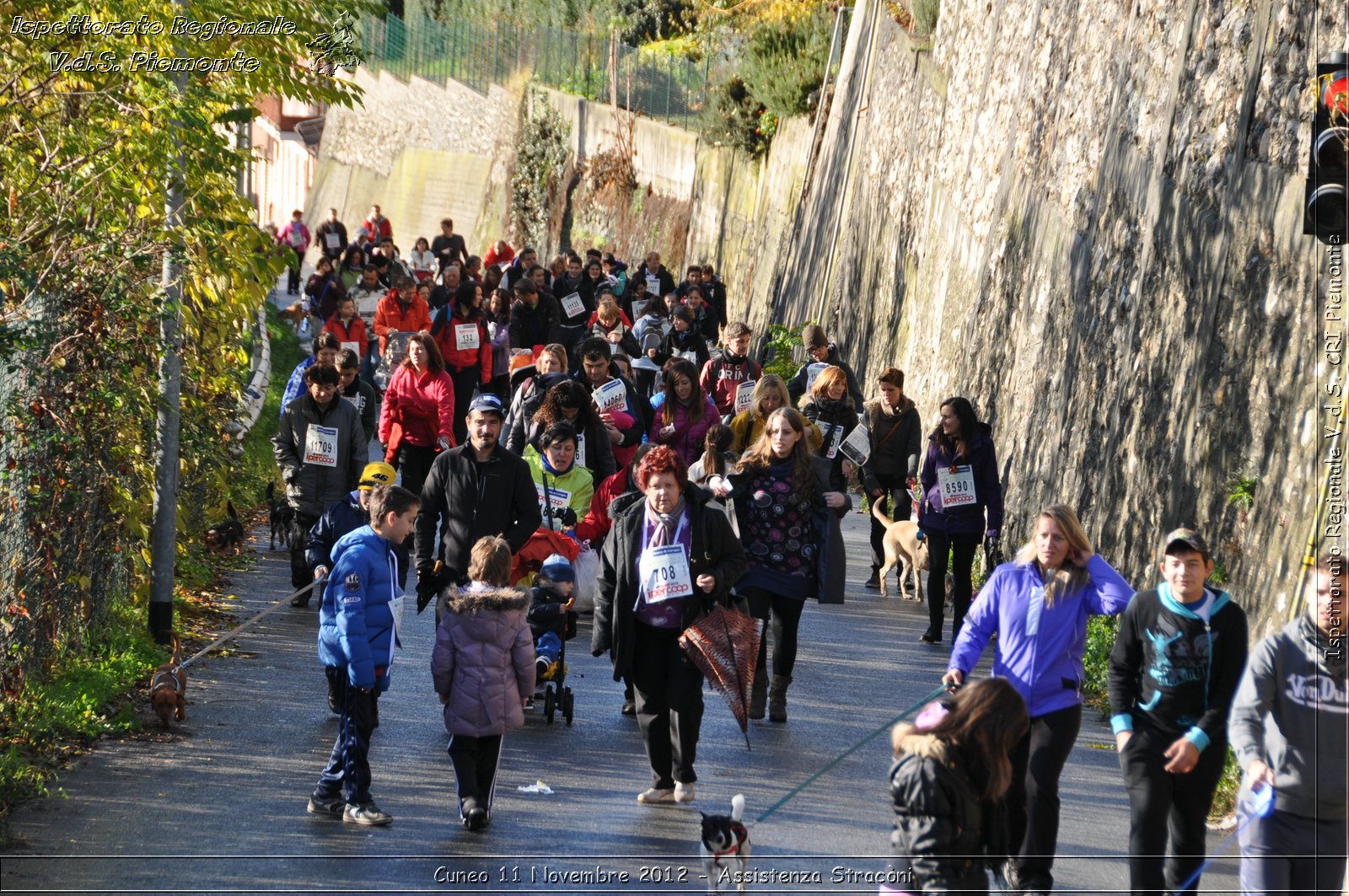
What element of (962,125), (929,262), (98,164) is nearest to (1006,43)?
(962,125)

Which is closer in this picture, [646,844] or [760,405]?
[646,844]

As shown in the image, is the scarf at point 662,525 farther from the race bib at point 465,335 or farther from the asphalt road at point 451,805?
the race bib at point 465,335

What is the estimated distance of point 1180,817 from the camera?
20.8 feet

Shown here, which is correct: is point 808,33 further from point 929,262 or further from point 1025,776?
point 1025,776

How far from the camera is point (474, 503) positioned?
923 centimetres

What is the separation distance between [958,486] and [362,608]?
16.7 ft

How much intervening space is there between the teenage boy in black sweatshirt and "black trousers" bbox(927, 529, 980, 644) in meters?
5.06

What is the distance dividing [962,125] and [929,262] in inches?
62.2

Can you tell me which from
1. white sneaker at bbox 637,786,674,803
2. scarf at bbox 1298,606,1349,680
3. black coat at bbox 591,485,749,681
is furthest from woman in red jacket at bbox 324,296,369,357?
scarf at bbox 1298,606,1349,680

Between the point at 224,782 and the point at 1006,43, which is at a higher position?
the point at 1006,43

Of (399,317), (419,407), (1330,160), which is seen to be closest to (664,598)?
(1330,160)

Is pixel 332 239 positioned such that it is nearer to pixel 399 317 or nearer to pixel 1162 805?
pixel 399 317

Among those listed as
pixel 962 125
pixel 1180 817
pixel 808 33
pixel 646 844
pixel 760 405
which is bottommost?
pixel 646 844

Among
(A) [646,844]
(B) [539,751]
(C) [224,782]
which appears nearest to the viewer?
(A) [646,844]
